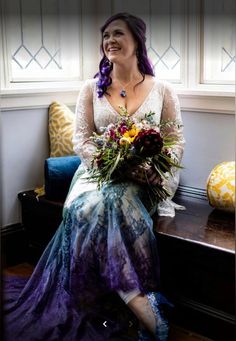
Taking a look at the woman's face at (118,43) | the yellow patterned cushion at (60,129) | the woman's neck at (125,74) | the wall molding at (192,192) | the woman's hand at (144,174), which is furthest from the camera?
the yellow patterned cushion at (60,129)

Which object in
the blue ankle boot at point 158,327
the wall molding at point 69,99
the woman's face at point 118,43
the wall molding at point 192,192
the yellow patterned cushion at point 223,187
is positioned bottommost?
the blue ankle boot at point 158,327

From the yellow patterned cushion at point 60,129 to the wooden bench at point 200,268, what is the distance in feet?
1.69

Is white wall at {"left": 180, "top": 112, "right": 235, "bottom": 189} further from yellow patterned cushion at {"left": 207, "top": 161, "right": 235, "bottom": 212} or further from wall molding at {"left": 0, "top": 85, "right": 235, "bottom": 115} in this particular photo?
yellow patterned cushion at {"left": 207, "top": 161, "right": 235, "bottom": 212}

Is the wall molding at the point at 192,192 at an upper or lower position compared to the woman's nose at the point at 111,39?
lower

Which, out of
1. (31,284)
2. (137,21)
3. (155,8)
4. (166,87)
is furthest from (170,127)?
(155,8)

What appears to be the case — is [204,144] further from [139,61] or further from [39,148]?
[39,148]

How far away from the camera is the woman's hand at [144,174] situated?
5.40 ft

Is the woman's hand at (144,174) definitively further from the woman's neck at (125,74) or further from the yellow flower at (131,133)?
the woman's neck at (125,74)

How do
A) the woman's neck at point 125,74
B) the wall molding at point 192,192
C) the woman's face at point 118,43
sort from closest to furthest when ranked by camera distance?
the woman's face at point 118,43
the woman's neck at point 125,74
the wall molding at point 192,192

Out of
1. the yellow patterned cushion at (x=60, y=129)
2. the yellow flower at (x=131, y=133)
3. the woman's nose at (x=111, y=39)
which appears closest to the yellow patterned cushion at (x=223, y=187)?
the yellow flower at (x=131, y=133)

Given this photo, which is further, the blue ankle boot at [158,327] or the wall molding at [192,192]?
the wall molding at [192,192]

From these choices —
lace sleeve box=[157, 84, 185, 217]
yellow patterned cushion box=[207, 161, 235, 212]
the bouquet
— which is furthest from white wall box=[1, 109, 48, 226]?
yellow patterned cushion box=[207, 161, 235, 212]

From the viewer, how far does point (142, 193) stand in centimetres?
170

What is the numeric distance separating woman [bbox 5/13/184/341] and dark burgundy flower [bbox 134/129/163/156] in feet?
0.29
